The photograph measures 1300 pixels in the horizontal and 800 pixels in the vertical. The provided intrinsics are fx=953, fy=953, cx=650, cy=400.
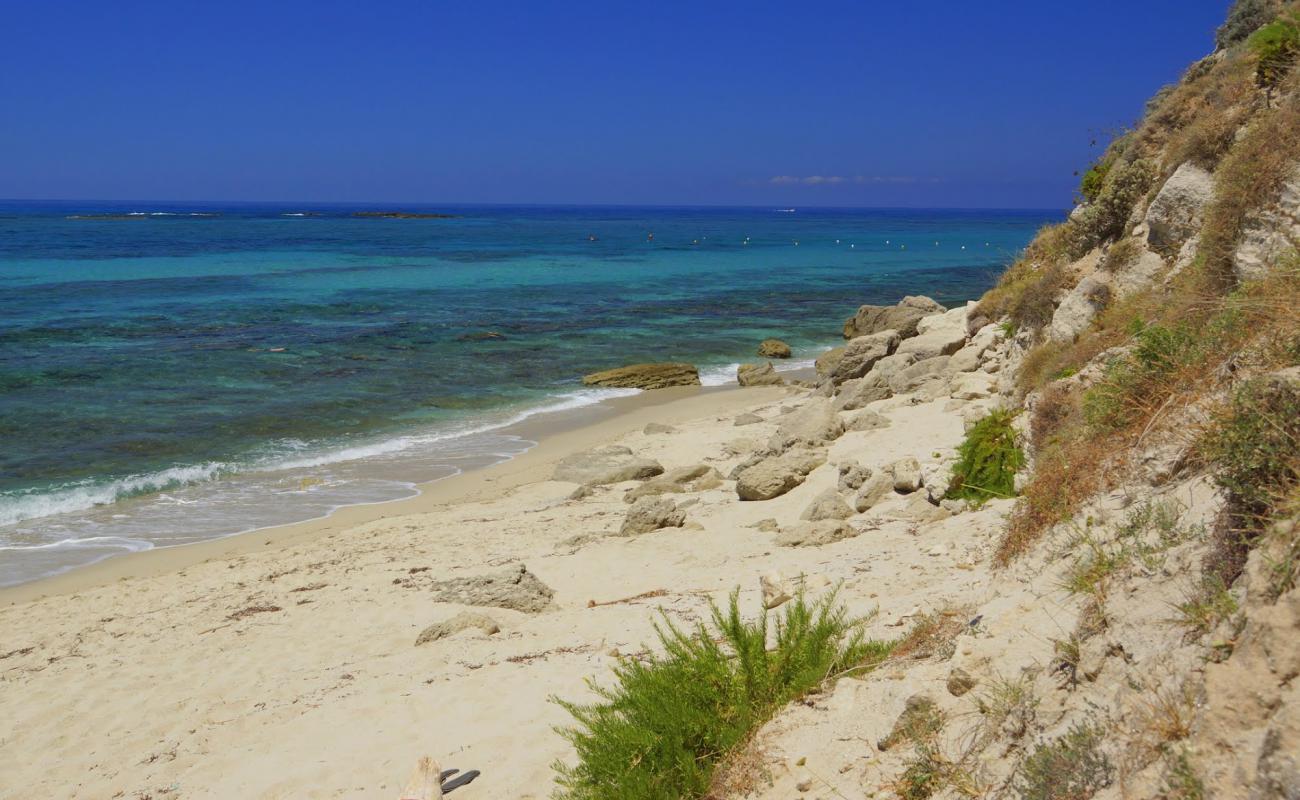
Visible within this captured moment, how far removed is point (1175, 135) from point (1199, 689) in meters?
10.9

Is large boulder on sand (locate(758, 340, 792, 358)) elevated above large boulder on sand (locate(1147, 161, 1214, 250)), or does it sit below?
below

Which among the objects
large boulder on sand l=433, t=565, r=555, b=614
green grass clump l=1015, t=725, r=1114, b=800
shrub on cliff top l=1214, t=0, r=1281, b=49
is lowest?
large boulder on sand l=433, t=565, r=555, b=614

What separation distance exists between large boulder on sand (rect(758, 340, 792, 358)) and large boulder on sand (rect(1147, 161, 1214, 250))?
17879 mm

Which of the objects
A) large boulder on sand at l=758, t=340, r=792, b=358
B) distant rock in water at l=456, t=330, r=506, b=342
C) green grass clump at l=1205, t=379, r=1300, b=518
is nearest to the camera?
green grass clump at l=1205, t=379, r=1300, b=518

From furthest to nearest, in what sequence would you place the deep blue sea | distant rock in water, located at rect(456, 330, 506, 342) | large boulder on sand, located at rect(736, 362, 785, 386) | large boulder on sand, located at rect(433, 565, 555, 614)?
distant rock in water, located at rect(456, 330, 506, 342) < large boulder on sand, located at rect(736, 362, 785, 386) < the deep blue sea < large boulder on sand, located at rect(433, 565, 555, 614)

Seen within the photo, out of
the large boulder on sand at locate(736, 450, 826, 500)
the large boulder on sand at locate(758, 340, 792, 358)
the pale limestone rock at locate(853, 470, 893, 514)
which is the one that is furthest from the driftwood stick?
the large boulder on sand at locate(758, 340, 792, 358)

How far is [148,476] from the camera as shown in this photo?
16.3 metres

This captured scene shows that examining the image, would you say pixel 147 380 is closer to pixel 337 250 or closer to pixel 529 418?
pixel 529 418

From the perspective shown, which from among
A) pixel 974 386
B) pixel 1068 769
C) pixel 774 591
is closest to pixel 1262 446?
pixel 1068 769

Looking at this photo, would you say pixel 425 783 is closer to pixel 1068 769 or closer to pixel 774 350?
pixel 1068 769

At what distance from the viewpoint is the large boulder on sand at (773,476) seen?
469 inches

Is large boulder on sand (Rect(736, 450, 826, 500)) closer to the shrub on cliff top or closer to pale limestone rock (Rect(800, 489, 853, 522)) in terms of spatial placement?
pale limestone rock (Rect(800, 489, 853, 522))

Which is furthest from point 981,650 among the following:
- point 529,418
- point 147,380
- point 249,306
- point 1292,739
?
point 249,306

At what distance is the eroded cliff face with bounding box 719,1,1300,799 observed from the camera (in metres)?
3.36
